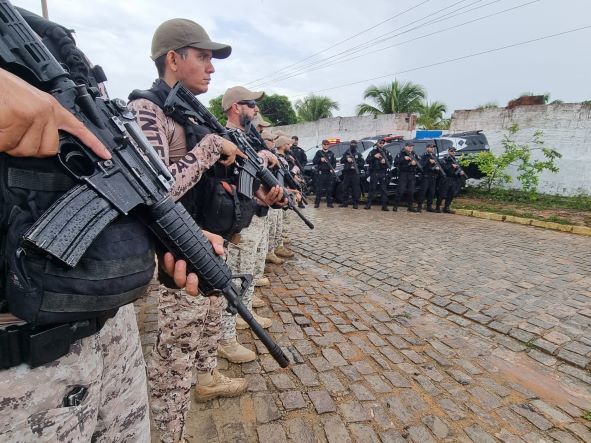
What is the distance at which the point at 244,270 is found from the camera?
2.62m

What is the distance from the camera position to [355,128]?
19531 millimetres

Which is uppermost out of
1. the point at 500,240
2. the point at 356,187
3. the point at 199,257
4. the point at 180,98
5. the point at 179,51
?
the point at 179,51

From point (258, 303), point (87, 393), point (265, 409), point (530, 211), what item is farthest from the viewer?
point (530, 211)

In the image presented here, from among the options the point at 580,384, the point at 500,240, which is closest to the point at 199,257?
the point at 580,384

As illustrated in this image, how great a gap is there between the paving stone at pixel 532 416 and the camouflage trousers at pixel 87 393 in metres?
2.28

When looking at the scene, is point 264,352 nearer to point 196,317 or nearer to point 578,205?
point 196,317

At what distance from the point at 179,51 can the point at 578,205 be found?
38.0 feet

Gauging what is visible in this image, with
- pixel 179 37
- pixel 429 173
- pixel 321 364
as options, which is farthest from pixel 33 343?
pixel 429 173

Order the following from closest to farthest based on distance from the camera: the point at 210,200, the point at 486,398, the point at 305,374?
the point at 210,200 → the point at 486,398 → the point at 305,374

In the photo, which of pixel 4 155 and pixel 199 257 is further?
pixel 199 257

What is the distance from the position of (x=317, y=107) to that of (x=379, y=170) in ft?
78.5

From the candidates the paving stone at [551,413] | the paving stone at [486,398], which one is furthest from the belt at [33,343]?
the paving stone at [551,413]

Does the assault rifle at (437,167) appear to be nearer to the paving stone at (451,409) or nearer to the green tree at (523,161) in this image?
the green tree at (523,161)

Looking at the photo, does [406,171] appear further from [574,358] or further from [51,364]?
[51,364]
